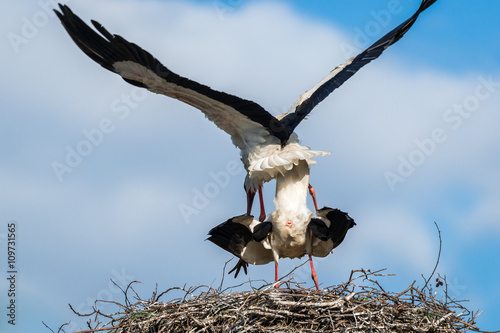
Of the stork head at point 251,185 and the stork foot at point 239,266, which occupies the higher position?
the stork head at point 251,185

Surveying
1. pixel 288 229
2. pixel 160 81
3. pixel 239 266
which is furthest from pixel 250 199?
pixel 160 81

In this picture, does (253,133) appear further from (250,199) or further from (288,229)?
(288,229)

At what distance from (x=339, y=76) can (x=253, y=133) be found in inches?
68.1

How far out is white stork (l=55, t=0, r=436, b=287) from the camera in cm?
748

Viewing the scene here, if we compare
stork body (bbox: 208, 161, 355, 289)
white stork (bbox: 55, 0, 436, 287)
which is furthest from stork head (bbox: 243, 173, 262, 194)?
stork body (bbox: 208, 161, 355, 289)

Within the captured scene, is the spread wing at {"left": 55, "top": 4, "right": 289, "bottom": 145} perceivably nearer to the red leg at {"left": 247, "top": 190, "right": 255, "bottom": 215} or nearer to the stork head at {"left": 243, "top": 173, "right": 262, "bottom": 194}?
the stork head at {"left": 243, "top": 173, "right": 262, "bottom": 194}

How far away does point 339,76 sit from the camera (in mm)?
9570

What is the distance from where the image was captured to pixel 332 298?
6.98 metres

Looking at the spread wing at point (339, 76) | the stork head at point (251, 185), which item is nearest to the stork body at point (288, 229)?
the stork head at point (251, 185)

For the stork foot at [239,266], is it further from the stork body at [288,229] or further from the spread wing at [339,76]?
the spread wing at [339,76]

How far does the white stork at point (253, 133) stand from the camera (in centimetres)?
748

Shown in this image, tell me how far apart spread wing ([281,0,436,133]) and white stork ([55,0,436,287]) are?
0.11 metres

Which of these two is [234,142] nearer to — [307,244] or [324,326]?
[307,244]

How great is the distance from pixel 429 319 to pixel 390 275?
46 cm
